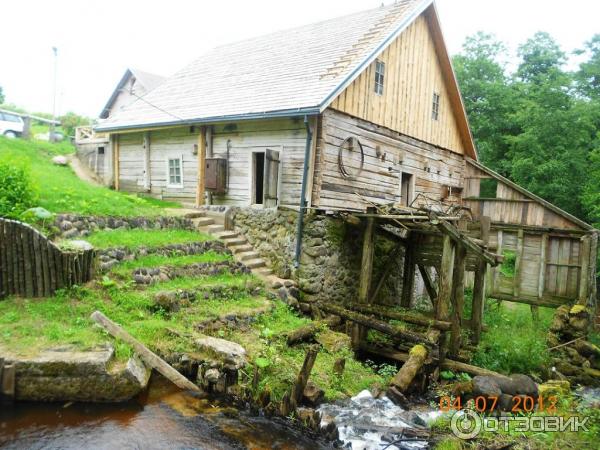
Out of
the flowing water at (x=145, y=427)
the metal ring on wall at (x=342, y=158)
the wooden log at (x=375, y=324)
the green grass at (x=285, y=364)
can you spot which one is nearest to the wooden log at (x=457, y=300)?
the wooden log at (x=375, y=324)

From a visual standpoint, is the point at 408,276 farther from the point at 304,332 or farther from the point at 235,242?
the point at 235,242

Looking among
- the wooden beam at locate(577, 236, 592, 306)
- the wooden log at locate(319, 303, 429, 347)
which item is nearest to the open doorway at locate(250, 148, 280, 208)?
the wooden log at locate(319, 303, 429, 347)

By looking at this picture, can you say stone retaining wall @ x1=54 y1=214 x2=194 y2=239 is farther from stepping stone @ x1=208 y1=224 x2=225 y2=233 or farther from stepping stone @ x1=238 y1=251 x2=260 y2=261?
stepping stone @ x1=238 y1=251 x2=260 y2=261

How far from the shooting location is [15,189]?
9898 millimetres

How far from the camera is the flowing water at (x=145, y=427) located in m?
5.75

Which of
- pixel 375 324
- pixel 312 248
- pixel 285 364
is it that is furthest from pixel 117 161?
pixel 285 364

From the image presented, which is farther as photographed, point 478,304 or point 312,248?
point 312,248

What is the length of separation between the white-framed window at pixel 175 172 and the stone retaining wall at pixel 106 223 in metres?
2.51

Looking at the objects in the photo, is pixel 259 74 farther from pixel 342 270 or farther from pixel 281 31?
pixel 342 270

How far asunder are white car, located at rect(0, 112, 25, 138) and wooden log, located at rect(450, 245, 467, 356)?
2410 cm

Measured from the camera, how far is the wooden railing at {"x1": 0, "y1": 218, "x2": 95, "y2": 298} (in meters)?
8.24

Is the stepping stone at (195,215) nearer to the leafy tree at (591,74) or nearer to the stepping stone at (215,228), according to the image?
the stepping stone at (215,228)

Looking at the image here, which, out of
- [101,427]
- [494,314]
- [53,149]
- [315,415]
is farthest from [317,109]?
[53,149]

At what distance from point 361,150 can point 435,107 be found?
513cm
